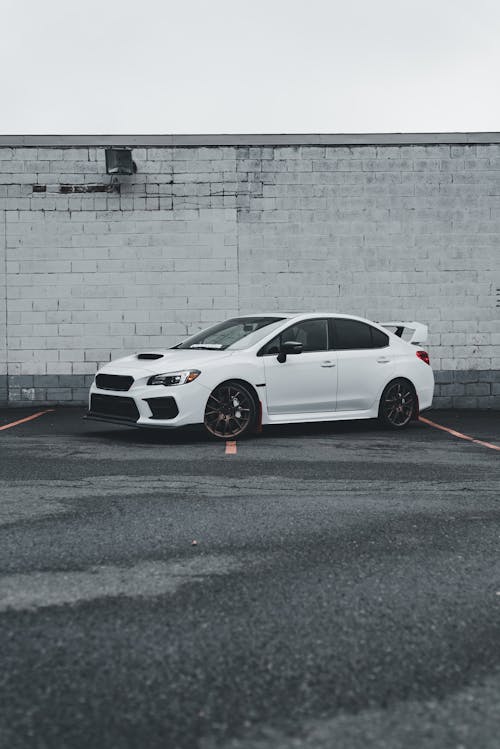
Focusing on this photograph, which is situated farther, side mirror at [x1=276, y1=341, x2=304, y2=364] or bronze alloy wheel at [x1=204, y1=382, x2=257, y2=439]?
side mirror at [x1=276, y1=341, x2=304, y2=364]

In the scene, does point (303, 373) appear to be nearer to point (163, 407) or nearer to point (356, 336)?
point (356, 336)

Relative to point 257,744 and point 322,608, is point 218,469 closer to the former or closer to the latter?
point 322,608

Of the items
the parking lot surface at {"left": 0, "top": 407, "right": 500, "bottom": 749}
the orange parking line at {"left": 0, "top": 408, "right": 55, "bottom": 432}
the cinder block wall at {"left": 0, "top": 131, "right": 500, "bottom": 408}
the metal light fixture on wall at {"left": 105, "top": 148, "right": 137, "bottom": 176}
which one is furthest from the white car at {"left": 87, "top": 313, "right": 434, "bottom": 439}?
the metal light fixture on wall at {"left": 105, "top": 148, "right": 137, "bottom": 176}

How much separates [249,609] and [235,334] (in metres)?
7.61

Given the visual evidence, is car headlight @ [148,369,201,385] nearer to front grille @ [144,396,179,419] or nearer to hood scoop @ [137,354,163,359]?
front grille @ [144,396,179,419]

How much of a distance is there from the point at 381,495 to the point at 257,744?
13.9 feet

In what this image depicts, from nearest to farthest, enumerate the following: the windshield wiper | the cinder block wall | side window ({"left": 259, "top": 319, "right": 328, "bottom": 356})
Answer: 1. the windshield wiper
2. side window ({"left": 259, "top": 319, "right": 328, "bottom": 356})
3. the cinder block wall

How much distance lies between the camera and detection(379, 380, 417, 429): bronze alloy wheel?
1166cm

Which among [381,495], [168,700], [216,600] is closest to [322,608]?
[216,600]

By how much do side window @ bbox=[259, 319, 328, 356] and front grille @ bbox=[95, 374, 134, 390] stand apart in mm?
1865

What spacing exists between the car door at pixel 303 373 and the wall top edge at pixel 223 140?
589 cm

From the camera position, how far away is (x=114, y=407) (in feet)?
34.1

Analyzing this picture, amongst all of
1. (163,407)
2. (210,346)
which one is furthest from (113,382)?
(210,346)

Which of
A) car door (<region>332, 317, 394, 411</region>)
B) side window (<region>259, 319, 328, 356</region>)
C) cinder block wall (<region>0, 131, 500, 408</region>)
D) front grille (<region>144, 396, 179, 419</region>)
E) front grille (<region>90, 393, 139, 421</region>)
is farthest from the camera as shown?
cinder block wall (<region>0, 131, 500, 408</region>)
